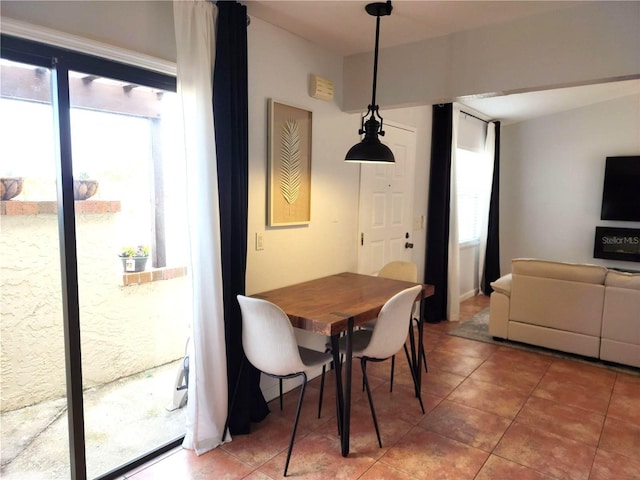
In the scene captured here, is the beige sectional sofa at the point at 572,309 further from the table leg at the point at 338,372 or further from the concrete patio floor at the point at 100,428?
the concrete patio floor at the point at 100,428

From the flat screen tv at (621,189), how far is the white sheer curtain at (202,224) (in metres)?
5.62

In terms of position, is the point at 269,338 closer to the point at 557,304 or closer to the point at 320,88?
the point at 320,88

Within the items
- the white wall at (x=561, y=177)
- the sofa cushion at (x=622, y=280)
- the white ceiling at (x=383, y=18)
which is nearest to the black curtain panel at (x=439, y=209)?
the sofa cushion at (x=622, y=280)

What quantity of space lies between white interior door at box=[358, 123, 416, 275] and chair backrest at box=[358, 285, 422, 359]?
130cm

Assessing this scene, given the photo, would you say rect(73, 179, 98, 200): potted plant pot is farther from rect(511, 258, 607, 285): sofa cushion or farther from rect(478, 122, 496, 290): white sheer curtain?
rect(478, 122, 496, 290): white sheer curtain

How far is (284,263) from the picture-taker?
300 centimetres

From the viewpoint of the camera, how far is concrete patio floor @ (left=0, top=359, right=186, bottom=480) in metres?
2.15

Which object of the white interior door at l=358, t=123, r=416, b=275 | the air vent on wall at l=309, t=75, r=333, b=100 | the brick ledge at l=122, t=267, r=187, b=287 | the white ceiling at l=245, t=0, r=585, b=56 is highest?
the white ceiling at l=245, t=0, r=585, b=56

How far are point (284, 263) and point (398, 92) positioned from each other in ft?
4.84

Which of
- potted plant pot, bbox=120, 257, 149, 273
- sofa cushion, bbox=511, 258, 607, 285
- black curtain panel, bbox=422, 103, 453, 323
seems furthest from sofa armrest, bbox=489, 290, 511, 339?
potted plant pot, bbox=120, 257, 149, 273

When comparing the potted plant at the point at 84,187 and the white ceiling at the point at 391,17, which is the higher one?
the white ceiling at the point at 391,17

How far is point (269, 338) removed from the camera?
2201 millimetres

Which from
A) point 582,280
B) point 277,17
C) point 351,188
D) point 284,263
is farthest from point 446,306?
point 277,17

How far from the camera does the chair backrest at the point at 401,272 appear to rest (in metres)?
3.46
